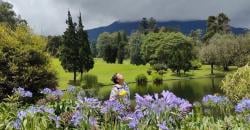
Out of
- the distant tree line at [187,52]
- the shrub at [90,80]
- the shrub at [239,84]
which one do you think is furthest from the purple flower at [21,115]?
the distant tree line at [187,52]

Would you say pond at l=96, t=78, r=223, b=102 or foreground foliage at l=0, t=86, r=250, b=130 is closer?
foreground foliage at l=0, t=86, r=250, b=130

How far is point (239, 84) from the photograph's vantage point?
79.3 feet

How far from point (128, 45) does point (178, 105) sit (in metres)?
134

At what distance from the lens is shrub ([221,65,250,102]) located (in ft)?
78.4

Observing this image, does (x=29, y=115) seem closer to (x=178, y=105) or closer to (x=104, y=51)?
(x=178, y=105)

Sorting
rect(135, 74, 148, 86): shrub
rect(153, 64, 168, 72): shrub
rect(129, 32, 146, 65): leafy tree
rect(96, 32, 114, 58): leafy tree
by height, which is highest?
rect(96, 32, 114, 58): leafy tree

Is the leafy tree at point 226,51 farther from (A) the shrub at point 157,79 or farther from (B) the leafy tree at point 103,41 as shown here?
(B) the leafy tree at point 103,41

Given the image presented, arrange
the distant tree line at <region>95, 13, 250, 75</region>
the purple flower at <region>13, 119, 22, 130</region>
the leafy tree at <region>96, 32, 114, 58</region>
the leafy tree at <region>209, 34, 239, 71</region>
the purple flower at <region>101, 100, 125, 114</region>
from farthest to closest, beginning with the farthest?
the leafy tree at <region>96, 32, 114, 58</region>, the distant tree line at <region>95, 13, 250, 75</region>, the leafy tree at <region>209, 34, 239, 71</region>, the purple flower at <region>101, 100, 125, 114</region>, the purple flower at <region>13, 119, 22, 130</region>

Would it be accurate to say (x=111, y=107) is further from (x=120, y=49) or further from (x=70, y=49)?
(x=120, y=49)

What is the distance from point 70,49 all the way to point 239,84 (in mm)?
59529

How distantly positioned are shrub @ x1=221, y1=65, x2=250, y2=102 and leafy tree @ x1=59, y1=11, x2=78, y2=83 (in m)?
57.4

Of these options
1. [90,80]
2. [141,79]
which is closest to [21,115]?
[90,80]

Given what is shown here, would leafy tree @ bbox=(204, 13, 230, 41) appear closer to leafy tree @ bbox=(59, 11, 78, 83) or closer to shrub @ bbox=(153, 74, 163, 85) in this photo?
shrub @ bbox=(153, 74, 163, 85)

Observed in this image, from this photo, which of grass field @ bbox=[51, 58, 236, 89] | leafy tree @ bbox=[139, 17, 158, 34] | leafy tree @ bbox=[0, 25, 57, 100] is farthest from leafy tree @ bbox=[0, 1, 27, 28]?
leafy tree @ bbox=[139, 17, 158, 34]
